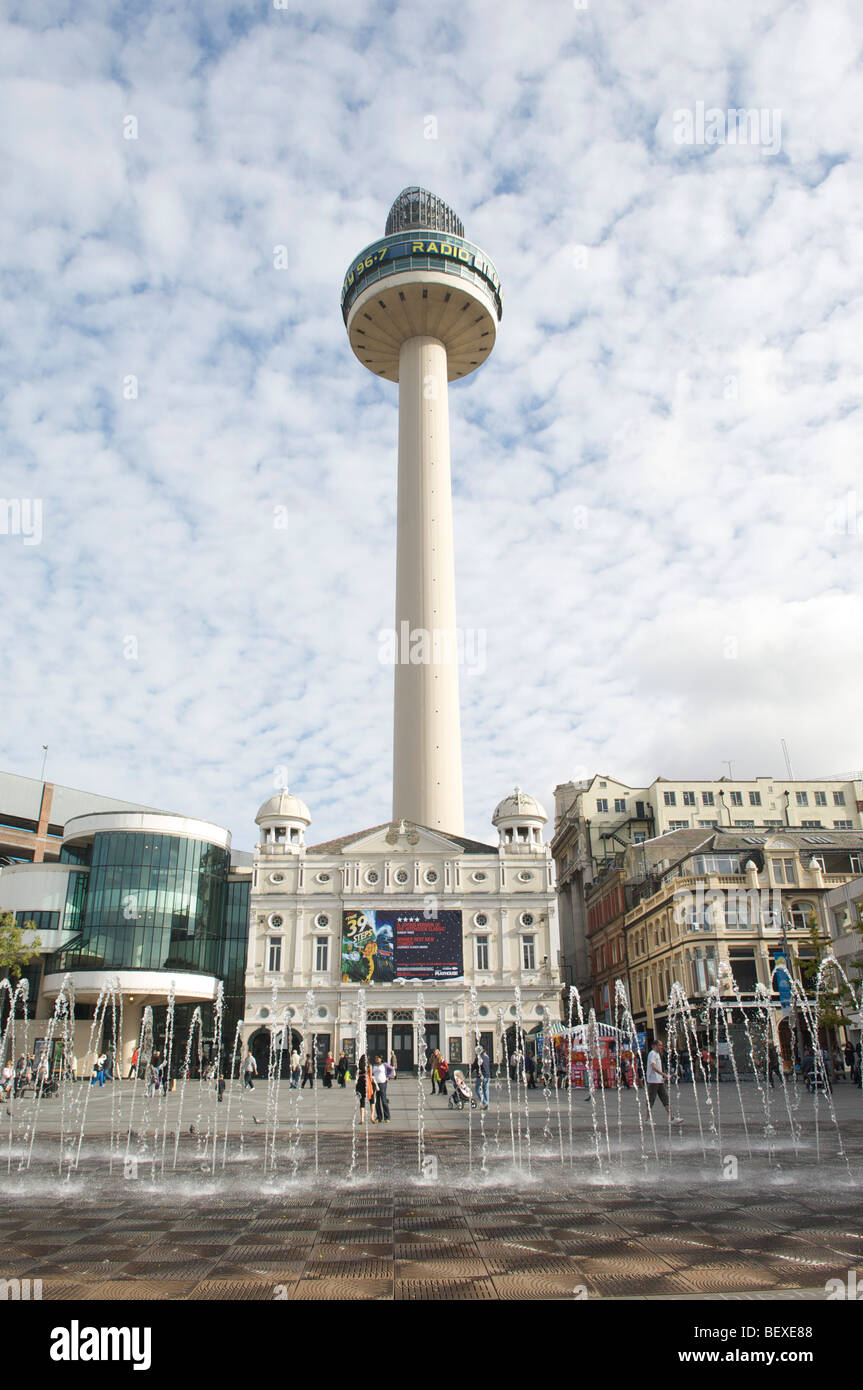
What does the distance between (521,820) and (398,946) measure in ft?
45.5

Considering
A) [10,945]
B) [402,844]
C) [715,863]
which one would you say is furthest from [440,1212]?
[402,844]

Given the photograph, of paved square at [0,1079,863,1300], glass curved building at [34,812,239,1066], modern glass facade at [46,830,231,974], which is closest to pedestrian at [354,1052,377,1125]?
paved square at [0,1079,863,1300]

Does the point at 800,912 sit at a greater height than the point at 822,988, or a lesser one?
greater

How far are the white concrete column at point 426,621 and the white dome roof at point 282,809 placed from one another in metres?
7.75

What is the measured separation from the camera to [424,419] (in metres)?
84.9

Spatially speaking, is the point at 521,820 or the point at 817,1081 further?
the point at 521,820

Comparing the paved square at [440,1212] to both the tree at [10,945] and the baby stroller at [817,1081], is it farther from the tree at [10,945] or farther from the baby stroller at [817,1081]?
the tree at [10,945]

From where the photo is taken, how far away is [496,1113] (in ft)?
99.0

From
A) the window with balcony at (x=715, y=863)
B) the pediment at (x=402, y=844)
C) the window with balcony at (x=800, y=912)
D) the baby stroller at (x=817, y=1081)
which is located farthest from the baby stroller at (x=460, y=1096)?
the window with balcony at (x=800, y=912)

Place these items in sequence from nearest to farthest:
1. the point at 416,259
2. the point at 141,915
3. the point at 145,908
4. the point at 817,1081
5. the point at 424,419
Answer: the point at 817,1081 → the point at 141,915 → the point at 145,908 → the point at 424,419 → the point at 416,259

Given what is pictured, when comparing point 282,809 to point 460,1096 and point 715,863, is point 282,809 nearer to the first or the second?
point 715,863
